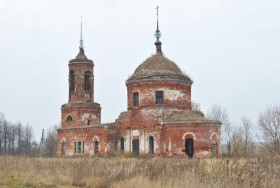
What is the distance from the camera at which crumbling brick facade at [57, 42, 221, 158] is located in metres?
30.8

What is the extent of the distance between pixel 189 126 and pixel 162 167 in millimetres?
17921

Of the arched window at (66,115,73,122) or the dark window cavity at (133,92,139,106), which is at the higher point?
the dark window cavity at (133,92,139,106)

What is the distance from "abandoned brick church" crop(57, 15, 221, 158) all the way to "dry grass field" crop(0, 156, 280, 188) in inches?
600

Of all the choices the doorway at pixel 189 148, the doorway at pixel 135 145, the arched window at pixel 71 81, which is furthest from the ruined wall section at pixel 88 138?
the doorway at pixel 189 148

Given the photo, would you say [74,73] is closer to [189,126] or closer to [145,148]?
[145,148]

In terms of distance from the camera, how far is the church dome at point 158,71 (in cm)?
3353

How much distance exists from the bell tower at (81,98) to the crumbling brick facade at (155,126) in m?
1.79

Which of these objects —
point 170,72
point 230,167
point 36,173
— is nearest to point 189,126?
point 170,72

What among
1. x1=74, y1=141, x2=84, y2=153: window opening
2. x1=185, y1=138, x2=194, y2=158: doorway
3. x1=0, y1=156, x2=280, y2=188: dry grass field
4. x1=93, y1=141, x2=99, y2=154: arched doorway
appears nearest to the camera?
x1=0, y1=156, x2=280, y2=188: dry grass field

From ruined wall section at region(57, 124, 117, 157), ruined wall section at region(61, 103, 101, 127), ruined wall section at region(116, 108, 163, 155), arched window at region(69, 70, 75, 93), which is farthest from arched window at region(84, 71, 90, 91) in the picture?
ruined wall section at region(116, 108, 163, 155)

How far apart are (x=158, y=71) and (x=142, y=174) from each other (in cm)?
2132

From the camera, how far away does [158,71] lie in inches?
1332

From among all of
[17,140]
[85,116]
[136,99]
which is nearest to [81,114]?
[85,116]

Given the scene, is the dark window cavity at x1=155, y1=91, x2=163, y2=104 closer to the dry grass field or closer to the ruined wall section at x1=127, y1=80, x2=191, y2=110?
the ruined wall section at x1=127, y1=80, x2=191, y2=110
